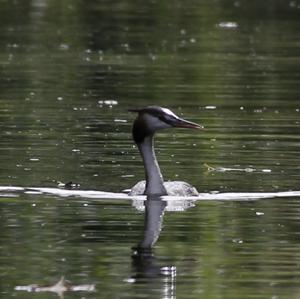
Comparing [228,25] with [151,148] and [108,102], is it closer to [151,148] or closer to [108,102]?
[108,102]

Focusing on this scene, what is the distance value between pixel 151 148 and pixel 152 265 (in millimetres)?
4019

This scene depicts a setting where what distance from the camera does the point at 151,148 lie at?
55.2 ft

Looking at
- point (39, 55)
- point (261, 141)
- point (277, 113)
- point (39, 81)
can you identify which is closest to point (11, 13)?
point (39, 55)

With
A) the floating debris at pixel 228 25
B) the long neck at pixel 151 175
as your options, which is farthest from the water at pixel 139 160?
the floating debris at pixel 228 25

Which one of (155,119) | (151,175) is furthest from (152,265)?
(155,119)

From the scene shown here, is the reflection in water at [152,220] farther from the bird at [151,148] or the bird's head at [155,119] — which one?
the bird's head at [155,119]

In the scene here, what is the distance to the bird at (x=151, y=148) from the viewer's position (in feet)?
54.4

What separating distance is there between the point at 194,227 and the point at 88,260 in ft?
6.59

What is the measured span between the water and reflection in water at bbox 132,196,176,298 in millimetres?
22

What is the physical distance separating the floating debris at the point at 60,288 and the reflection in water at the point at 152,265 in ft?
1.60

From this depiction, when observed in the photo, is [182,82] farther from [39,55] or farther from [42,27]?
[42,27]

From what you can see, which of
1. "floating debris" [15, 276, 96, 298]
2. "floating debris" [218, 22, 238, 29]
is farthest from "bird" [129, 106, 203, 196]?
"floating debris" [218, 22, 238, 29]

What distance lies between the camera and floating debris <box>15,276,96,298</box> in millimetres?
11664

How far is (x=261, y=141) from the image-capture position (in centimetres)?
2034
